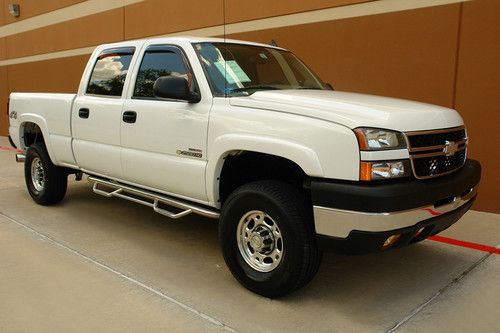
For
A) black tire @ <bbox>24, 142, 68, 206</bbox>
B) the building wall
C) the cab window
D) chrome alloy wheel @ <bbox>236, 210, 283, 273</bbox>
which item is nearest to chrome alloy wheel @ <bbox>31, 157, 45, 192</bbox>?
black tire @ <bbox>24, 142, 68, 206</bbox>

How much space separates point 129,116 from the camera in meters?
4.83

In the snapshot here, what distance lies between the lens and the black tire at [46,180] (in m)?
6.35

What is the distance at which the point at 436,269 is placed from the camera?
4.40m

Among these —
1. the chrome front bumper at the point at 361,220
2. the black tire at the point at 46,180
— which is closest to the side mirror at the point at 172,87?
the chrome front bumper at the point at 361,220

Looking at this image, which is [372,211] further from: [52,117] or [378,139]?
[52,117]

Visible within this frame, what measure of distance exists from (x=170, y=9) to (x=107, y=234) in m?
6.48

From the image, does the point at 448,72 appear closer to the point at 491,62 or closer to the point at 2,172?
the point at 491,62

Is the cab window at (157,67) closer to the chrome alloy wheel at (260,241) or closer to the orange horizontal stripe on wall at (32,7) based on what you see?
the chrome alloy wheel at (260,241)

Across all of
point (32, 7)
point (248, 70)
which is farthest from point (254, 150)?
point (32, 7)

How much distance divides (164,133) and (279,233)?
1.53 metres

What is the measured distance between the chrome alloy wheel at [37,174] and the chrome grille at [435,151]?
202 inches

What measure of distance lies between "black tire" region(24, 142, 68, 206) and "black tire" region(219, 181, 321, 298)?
338cm

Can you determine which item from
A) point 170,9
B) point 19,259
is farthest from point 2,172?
point 19,259

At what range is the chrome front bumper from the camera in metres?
3.16
